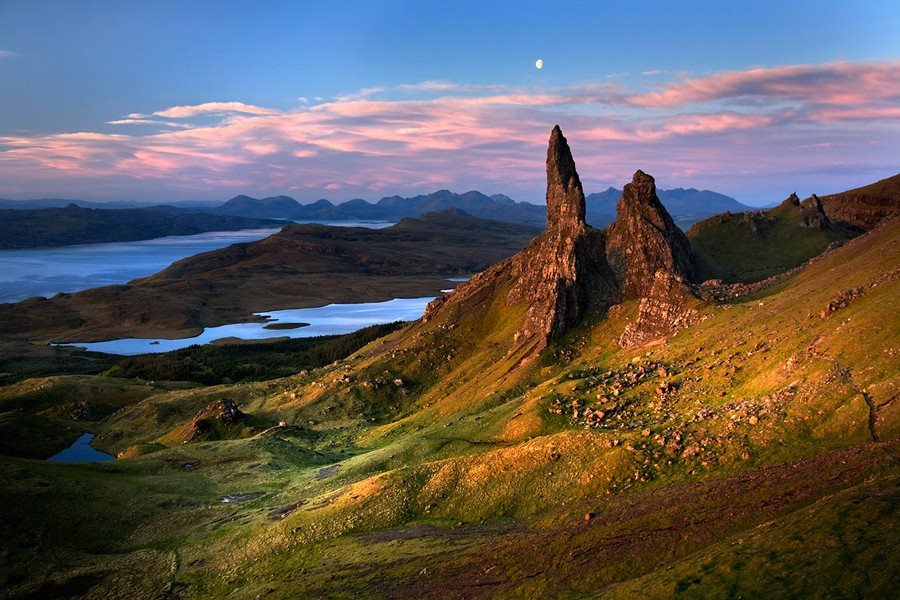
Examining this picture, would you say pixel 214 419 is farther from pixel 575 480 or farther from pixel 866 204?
pixel 866 204

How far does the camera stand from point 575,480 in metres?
56.9

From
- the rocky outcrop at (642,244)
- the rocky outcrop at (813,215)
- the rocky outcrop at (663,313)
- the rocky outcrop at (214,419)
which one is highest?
the rocky outcrop at (813,215)

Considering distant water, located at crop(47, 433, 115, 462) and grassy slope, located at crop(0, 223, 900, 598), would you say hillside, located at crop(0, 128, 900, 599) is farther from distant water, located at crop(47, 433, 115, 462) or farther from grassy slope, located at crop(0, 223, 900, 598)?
distant water, located at crop(47, 433, 115, 462)

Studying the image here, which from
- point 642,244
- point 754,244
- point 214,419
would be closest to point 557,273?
point 642,244

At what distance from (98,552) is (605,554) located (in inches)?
2348

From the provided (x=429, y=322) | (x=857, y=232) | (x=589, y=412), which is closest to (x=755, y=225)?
(x=857, y=232)

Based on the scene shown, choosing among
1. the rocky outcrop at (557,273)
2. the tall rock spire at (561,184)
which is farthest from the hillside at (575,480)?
the tall rock spire at (561,184)

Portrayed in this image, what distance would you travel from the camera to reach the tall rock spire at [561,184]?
493ft

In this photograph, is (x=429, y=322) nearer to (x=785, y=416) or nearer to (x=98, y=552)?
(x=98, y=552)

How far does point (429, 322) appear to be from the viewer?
16250cm

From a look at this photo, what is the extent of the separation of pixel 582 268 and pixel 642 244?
1714 centimetres

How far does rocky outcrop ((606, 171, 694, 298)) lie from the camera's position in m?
130

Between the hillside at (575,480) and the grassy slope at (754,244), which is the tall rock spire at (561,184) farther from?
the grassy slope at (754,244)

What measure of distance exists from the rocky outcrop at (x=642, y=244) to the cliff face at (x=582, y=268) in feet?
0.71
